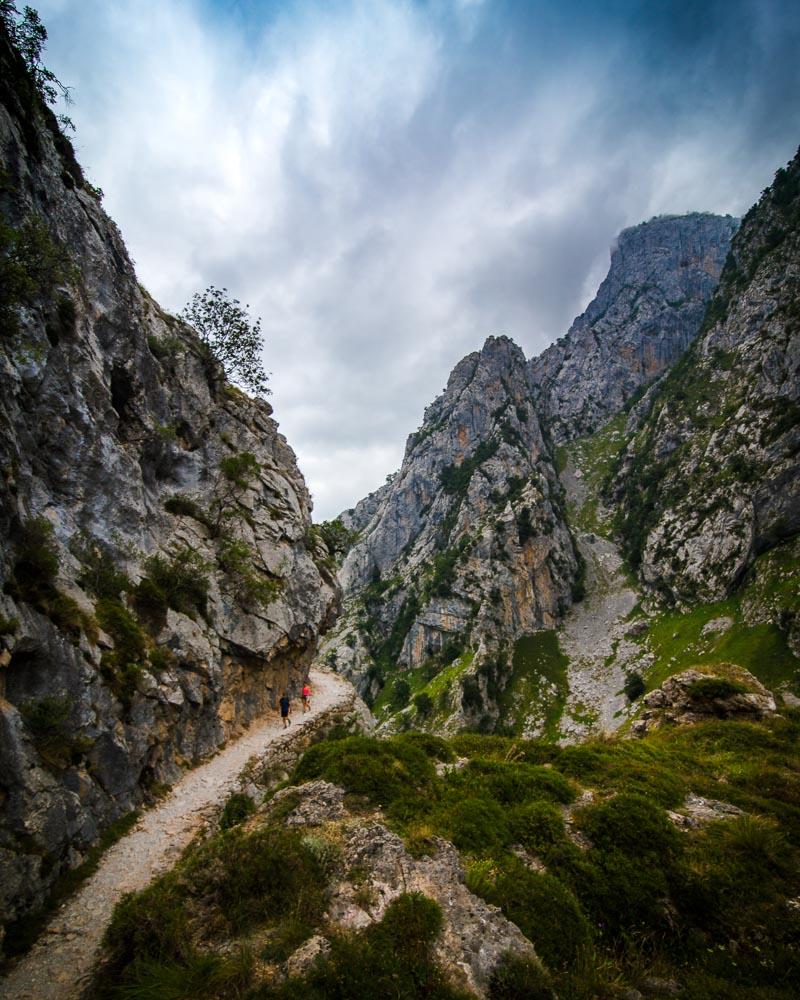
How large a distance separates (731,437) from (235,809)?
139114 mm

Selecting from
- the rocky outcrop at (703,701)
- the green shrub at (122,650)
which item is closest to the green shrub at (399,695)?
the rocky outcrop at (703,701)

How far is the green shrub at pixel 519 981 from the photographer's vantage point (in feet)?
22.3

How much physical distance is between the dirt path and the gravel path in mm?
66582

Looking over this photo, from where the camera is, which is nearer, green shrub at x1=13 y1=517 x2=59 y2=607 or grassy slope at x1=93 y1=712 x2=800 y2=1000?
grassy slope at x1=93 y1=712 x2=800 y2=1000

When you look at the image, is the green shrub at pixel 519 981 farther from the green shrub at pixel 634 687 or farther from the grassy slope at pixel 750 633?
the green shrub at pixel 634 687

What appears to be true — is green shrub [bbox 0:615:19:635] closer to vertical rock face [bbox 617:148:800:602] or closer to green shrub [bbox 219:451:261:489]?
green shrub [bbox 219:451:261:489]

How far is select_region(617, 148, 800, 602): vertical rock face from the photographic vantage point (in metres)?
100

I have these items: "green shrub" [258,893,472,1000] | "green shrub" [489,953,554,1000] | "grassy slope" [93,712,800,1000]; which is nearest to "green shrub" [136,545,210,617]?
"grassy slope" [93,712,800,1000]

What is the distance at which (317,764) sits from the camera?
1391 cm

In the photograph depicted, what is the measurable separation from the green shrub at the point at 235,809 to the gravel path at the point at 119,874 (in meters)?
0.58

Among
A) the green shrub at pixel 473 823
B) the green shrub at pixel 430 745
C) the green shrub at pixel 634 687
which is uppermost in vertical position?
the green shrub at pixel 430 745

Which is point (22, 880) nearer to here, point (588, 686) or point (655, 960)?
point (655, 960)

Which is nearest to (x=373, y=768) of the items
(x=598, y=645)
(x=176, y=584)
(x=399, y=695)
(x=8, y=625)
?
(x=8, y=625)

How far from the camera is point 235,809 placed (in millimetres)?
18500
